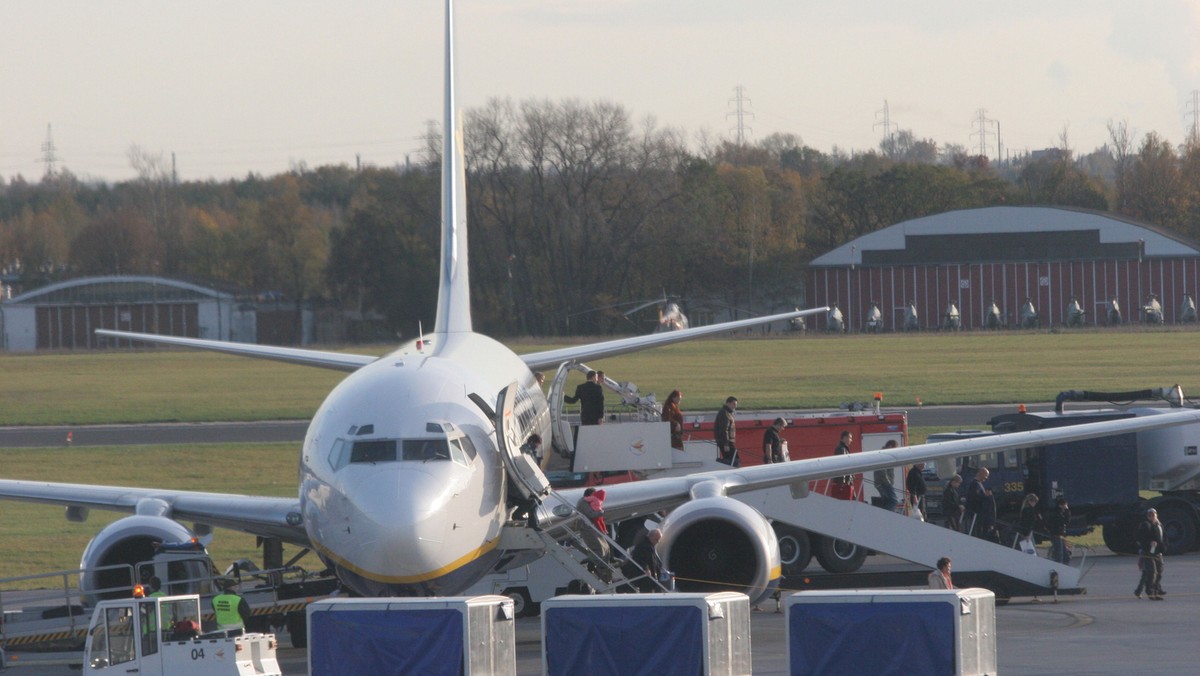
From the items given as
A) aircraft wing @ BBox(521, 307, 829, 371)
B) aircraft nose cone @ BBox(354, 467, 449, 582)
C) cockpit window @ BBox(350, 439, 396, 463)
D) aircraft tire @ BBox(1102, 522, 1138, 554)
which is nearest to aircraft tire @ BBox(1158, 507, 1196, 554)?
aircraft tire @ BBox(1102, 522, 1138, 554)

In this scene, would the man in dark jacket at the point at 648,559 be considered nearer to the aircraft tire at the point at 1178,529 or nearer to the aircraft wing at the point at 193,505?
the aircraft wing at the point at 193,505

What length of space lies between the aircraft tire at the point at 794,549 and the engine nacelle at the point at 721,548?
6.80 m

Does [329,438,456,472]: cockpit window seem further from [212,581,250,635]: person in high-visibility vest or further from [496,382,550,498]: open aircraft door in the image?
[212,581,250,635]: person in high-visibility vest

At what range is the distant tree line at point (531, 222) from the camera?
82.2m

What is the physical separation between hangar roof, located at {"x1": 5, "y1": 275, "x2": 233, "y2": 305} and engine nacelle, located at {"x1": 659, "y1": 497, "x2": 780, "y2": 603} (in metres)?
65.6

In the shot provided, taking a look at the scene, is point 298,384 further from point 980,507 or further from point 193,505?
point 193,505

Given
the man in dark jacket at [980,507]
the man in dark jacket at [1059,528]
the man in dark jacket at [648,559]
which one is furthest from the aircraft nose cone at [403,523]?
the man in dark jacket at [1059,528]

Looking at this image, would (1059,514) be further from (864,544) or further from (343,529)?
(343,529)

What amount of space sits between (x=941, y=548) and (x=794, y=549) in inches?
170

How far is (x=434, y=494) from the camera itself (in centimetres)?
1794

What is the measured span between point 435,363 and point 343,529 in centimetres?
411

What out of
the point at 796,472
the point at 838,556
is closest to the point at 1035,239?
the point at 838,556

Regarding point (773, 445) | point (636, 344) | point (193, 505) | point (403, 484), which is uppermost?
point (636, 344)

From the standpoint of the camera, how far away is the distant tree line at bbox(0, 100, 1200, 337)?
82.2 m
